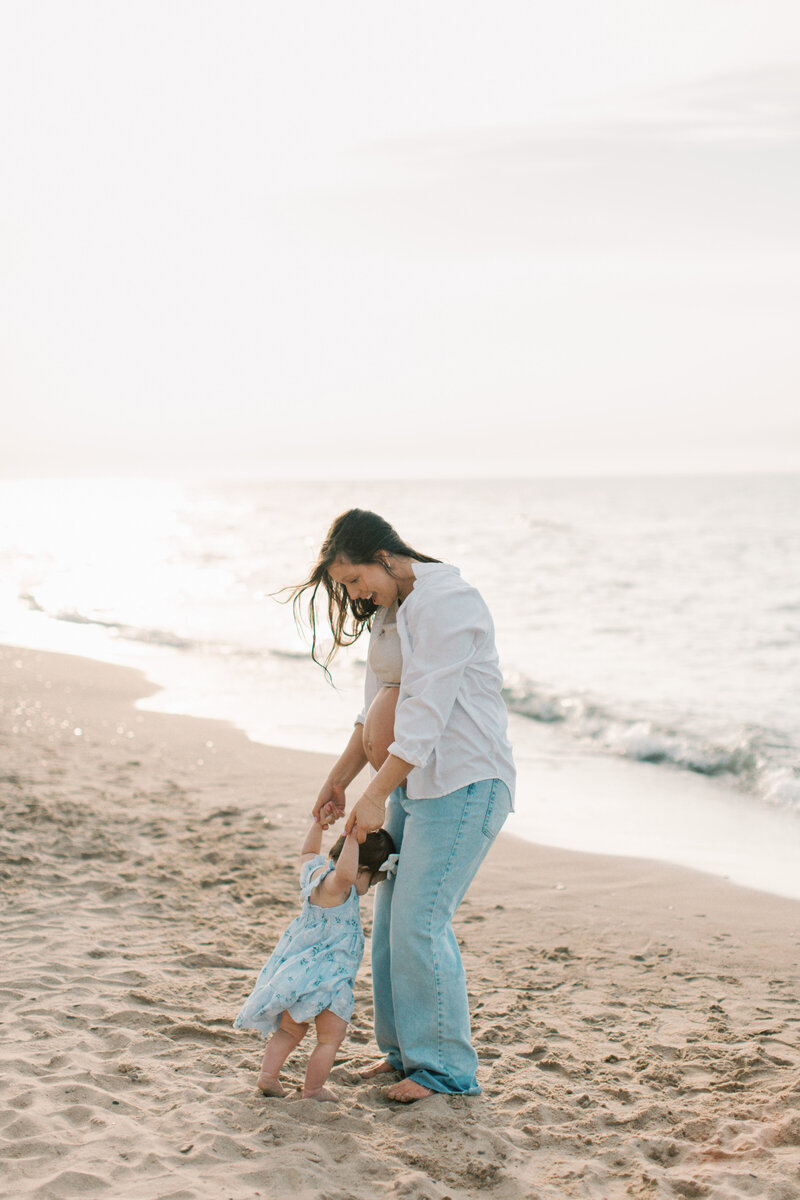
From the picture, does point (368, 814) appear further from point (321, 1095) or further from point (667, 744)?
point (667, 744)

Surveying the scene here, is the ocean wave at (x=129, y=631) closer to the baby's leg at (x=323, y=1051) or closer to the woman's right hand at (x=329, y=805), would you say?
the woman's right hand at (x=329, y=805)

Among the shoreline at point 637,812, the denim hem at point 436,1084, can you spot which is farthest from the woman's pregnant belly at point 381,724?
the shoreline at point 637,812

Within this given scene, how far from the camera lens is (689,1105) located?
11.1ft

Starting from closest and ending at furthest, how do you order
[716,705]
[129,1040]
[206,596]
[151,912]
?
[129,1040] < [151,912] < [716,705] < [206,596]

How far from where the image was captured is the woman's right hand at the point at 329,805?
357 cm

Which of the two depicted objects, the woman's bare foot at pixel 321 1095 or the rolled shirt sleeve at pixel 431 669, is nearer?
the rolled shirt sleeve at pixel 431 669

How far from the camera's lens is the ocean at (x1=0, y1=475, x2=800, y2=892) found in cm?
880

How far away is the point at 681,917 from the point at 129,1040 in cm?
300

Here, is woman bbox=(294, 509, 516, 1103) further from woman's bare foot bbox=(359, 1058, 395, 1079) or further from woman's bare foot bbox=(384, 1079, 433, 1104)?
woman's bare foot bbox=(359, 1058, 395, 1079)

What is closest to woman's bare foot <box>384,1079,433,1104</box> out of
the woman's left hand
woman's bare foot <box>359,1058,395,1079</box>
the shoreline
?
woman's bare foot <box>359,1058,395,1079</box>

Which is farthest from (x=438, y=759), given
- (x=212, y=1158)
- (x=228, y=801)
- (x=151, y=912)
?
(x=228, y=801)

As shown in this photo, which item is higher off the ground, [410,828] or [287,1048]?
[410,828]

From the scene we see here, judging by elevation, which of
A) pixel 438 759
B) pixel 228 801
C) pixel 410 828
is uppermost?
pixel 438 759

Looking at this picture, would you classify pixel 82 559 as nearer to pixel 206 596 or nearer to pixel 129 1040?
pixel 206 596
